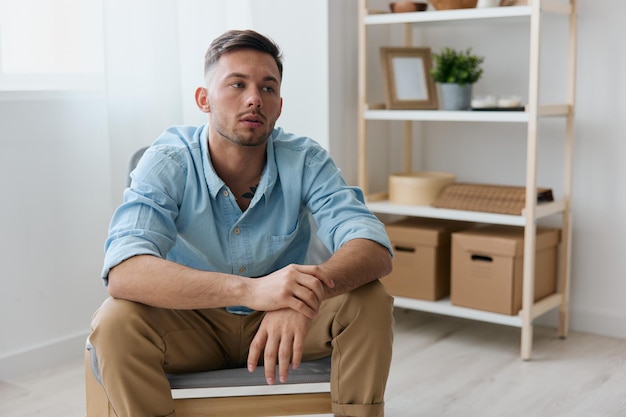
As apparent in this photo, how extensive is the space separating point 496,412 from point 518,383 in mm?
252

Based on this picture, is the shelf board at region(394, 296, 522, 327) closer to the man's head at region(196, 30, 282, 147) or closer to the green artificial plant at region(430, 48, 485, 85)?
the green artificial plant at region(430, 48, 485, 85)

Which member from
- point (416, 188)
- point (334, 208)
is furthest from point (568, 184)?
point (334, 208)

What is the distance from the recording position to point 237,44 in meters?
1.74

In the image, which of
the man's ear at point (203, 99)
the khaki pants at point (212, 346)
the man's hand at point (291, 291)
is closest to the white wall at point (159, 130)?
the man's ear at point (203, 99)

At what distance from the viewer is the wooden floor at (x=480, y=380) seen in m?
2.29

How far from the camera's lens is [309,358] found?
5.35ft

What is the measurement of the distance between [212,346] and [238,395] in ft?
0.52

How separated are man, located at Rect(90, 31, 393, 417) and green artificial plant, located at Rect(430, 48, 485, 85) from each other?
1120mm

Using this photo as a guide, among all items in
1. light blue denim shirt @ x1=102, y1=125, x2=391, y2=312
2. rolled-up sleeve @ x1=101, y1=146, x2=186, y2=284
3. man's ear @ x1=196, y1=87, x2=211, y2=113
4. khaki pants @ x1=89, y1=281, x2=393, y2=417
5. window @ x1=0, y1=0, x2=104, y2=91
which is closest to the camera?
khaki pants @ x1=89, y1=281, x2=393, y2=417

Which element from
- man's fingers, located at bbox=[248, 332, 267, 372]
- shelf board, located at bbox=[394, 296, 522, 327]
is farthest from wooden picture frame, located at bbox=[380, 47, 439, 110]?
man's fingers, located at bbox=[248, 332, 267, 372]

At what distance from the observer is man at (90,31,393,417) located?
4.89 feet

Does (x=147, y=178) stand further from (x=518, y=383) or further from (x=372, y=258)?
(x=518, y=383)

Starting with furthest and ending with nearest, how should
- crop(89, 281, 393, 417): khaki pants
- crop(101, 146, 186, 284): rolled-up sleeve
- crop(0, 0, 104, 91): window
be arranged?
crop(0, 0, 104, 91): window
crop(101, 146, 186, 284): rolled-up sleeve
crop(89, 281, 393, 417): khaki pants

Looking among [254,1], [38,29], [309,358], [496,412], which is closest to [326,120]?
[254,1]
